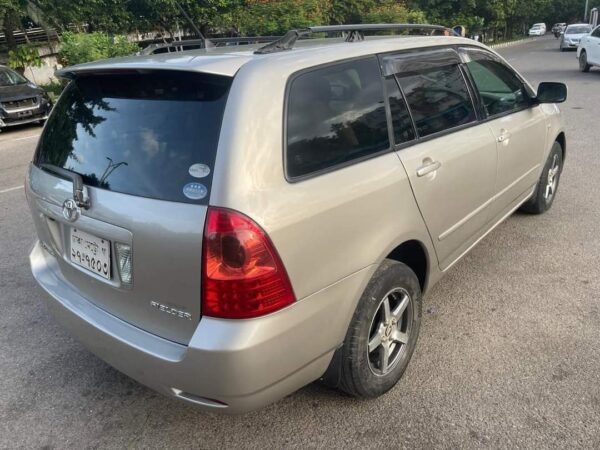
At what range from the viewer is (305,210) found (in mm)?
2033

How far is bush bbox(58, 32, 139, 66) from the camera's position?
57.3 ft

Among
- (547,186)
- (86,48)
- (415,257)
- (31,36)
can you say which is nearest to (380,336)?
(415,257)

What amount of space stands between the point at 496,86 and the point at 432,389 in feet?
7.68

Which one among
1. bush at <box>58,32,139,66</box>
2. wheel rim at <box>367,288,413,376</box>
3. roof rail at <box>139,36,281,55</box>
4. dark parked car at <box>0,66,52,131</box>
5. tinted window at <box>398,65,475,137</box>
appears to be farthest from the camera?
bush at <box>58,32,139,66</box>

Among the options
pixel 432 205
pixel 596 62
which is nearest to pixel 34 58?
pixel 596 62

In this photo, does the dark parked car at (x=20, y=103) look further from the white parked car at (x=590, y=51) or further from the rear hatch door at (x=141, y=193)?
the white parked car at (x=590, y=51)

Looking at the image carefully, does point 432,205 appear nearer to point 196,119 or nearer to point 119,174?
point 196,119

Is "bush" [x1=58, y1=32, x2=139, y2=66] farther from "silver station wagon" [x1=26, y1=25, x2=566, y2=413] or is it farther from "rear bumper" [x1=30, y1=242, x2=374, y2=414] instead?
"rear bumper" [x1=30, y1=242, x2=374, y2=414]

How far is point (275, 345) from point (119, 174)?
963mm

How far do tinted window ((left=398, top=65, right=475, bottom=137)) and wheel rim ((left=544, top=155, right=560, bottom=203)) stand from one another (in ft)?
6.30

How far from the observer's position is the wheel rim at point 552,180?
15.7 ft

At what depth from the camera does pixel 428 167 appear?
2717 millimetres

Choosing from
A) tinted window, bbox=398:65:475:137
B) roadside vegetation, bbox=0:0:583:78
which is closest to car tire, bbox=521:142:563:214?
tinted window, bbox=398:65:475:137

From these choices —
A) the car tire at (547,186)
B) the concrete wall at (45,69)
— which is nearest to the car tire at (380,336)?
the car tire at (547,186)
